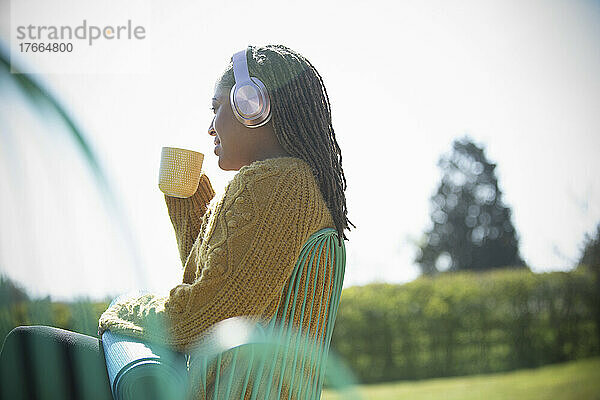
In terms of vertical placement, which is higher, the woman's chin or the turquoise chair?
the woman's chin

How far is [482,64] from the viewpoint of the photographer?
5.44m

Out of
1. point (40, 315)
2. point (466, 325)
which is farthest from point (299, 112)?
point (466, 325)

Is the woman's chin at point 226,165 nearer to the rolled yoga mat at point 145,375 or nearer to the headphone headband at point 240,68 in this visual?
the headphone headband at point 240,68

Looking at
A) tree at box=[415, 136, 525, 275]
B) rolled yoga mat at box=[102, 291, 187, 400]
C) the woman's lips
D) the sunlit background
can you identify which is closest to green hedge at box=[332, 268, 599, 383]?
the sunlit background

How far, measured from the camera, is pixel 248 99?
1.01 metres

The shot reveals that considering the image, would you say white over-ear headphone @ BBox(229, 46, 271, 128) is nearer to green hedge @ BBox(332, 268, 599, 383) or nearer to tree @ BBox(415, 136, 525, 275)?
green hedge @ BBox(332, 268, 599, 383)

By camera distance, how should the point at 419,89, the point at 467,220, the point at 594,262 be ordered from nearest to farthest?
the point at 419,89, the point at 594,262, the point at 467,220

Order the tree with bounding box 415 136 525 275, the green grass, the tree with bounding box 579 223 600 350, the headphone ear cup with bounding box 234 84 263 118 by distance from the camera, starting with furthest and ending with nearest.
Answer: the tree with bounding box 415 136 525 275 < the tree with bounding box 579 223 600 350 < the green grass < the headphone ear cup with bounding box 234 84 263 118

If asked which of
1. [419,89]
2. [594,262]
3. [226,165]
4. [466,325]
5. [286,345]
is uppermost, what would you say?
[419,89]

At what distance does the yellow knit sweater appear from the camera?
887 mm

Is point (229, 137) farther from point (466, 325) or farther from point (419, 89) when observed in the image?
point (466, 325)

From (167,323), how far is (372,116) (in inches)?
179

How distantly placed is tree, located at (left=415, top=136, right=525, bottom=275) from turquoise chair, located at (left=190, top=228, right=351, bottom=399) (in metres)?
5.71

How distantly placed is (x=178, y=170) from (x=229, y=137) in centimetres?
17
